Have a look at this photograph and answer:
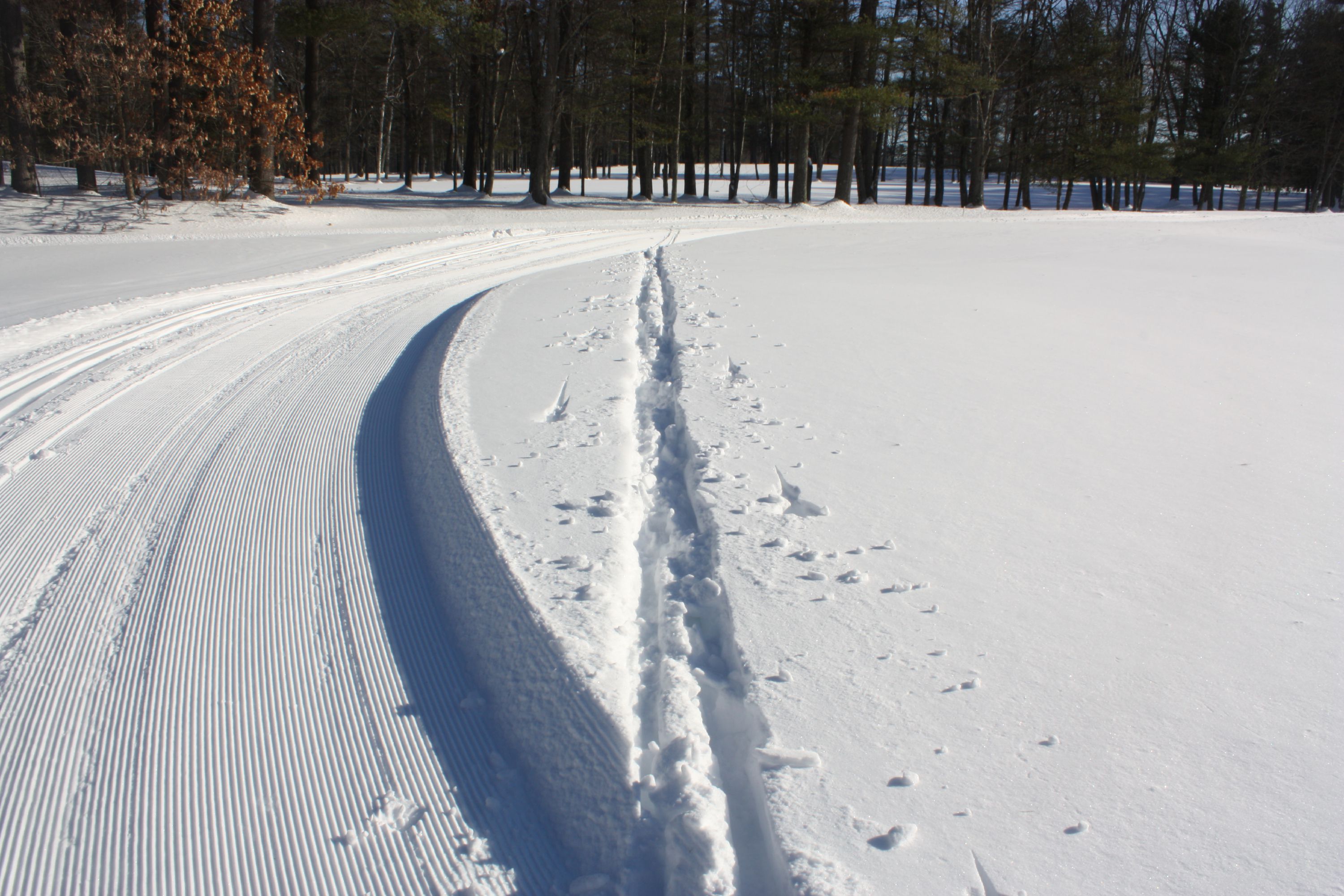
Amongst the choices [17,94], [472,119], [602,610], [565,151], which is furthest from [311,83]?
[602,610]

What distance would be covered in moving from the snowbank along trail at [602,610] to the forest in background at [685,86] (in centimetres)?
1201

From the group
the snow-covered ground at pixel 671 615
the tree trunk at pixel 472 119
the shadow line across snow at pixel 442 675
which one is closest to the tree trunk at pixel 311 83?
the tree trunk at pixel 472 119

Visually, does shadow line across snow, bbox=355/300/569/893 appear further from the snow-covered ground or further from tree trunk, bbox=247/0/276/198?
tree trunk, bbox=247/0/276/198

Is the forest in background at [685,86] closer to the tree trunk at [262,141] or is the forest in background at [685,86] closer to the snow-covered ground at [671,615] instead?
the tree trunk at [262,141]

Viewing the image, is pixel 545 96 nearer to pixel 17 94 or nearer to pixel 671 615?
pixel 17 94

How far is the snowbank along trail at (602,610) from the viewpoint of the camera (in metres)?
1.82

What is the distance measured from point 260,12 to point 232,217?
15.8 ft

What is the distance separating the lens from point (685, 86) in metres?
28.7

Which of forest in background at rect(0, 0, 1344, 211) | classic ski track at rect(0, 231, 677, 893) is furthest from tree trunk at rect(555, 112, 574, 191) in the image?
classic ski track at rect(0, 231, 677, 893)

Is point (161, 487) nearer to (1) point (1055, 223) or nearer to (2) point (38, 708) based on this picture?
(2) point (38, 708)

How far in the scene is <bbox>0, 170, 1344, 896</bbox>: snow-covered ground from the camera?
1.79 metres

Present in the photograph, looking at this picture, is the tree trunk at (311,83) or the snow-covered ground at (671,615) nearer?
the snow-covered ground at (671,615)

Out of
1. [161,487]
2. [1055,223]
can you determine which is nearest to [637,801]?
[161,487]

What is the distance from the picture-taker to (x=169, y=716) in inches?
86.4
